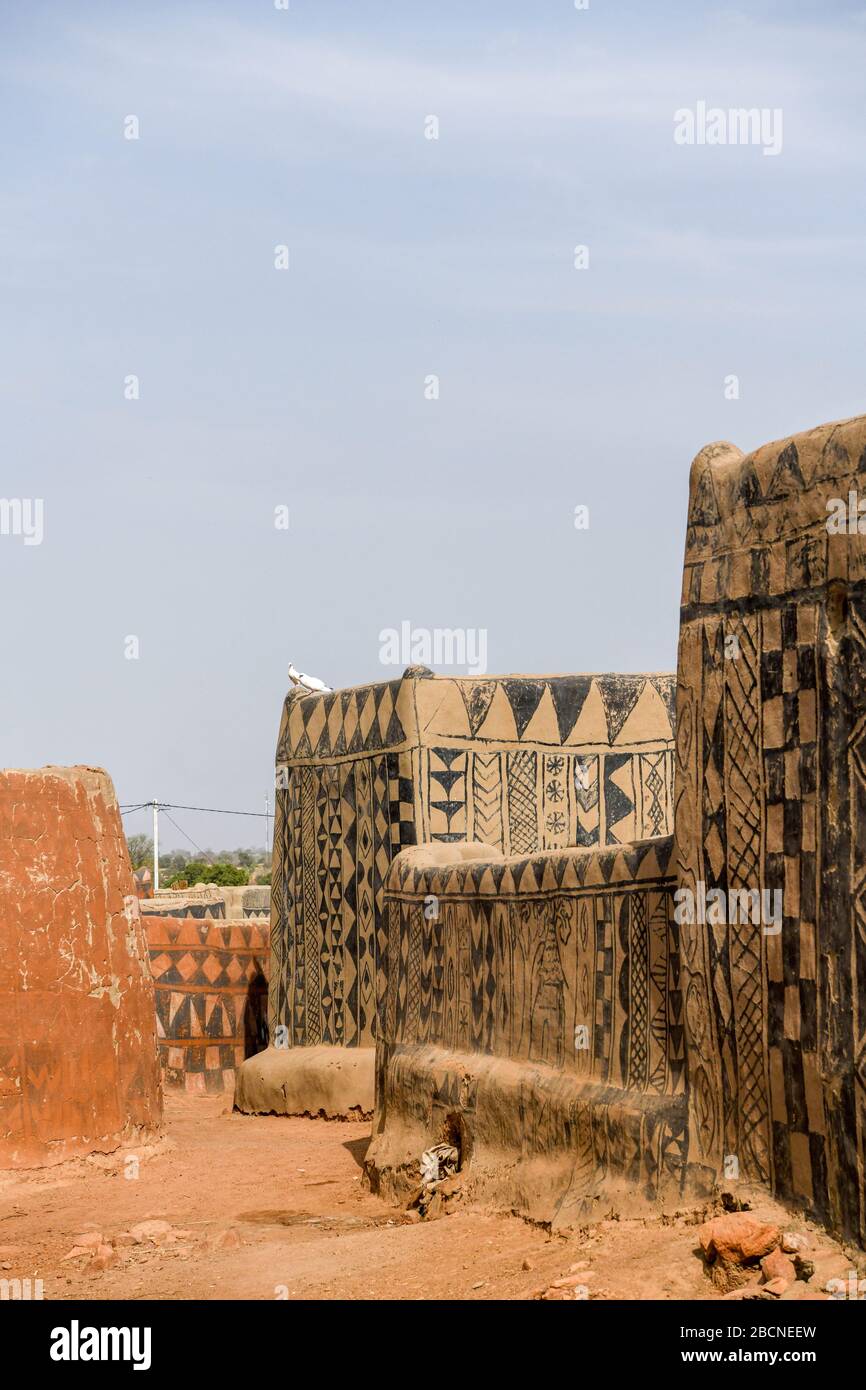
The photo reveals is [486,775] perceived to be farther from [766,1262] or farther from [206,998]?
[766,1262]

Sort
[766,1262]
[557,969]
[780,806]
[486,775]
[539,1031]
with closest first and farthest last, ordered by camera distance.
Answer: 1. [766,1262]
2. [780,806]
3. [557,969]
4. [539,1031]
5. [486,775]

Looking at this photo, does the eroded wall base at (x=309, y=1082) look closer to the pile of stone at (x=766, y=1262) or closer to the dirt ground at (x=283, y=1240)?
the dirt ground at (x=283, y=1240)

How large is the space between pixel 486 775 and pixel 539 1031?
458 centimetres

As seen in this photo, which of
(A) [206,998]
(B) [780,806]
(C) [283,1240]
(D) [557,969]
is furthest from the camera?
(A) [206,998]

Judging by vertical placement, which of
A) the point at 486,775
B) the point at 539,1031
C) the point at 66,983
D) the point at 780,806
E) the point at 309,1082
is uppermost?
the point at 486,775

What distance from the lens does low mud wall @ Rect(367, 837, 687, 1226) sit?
676cm

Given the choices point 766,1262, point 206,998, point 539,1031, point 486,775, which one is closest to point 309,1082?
point 486,775

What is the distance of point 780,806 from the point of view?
19.0ft

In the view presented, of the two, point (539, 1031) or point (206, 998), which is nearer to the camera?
point (539, 1031)

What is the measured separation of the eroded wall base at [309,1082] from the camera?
1266 cm

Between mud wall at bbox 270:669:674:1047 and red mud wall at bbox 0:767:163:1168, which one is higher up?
mud wall at bbox 270:669:674:1047

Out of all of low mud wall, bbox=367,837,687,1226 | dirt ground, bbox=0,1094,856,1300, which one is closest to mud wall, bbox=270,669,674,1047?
dirt ground, bbox=0,1094,856,1300

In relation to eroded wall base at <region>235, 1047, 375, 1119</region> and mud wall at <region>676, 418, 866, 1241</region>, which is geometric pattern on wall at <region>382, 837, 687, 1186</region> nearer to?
mud wall at <region>676, 418, 866, 1241</region>

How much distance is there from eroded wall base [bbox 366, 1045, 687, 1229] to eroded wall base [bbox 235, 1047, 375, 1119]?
2.83m
